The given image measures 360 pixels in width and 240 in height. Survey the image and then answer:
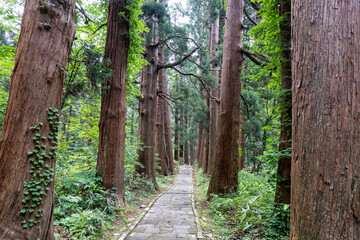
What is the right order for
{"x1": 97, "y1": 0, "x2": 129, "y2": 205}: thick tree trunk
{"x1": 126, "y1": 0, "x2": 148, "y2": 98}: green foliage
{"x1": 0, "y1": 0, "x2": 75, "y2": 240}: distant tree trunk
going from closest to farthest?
{"x1": 0, "y1": 0, "x2": 75, "y2": 240}: distant tree trunk < {"x1": 97, "y1": 0, "x2": 129, "y2": 205}: thick tree trunk < {"x1": 126, "y1": 0, "x2": 148, "y2": 98}: green foliage

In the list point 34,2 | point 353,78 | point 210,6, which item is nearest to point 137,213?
point 34,2

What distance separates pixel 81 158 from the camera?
296 inches

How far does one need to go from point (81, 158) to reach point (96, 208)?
9.26 ft

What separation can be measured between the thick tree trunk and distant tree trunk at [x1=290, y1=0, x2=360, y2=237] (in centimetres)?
523

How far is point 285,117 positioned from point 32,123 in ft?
14.6

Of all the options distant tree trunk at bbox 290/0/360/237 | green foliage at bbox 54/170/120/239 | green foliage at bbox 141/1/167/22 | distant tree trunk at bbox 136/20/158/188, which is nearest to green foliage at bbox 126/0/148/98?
green foliage at bbox 141/1/167/22

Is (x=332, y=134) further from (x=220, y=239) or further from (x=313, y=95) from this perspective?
(x=220, y=239)

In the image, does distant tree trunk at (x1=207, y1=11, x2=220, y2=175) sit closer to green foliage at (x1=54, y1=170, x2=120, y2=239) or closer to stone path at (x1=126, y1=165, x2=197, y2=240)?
stone path at (x1=126, y1=165, x2=197, y2=240)

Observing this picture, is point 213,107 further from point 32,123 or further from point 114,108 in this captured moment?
point 32,123

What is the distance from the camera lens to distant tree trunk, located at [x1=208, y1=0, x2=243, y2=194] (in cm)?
756

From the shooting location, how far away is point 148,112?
428 inches

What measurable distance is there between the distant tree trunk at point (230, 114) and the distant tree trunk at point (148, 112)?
3983mm

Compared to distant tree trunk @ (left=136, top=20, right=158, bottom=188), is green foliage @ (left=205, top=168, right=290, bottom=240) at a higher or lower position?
lower

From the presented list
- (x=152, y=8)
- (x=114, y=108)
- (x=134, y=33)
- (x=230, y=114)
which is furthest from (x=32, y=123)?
(x=152, y=8)
